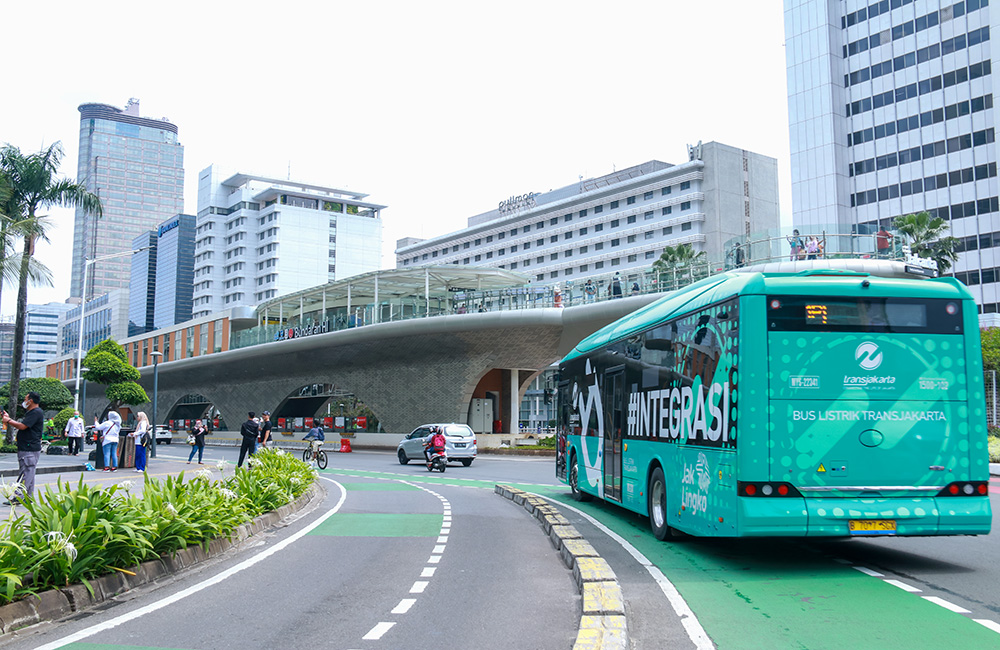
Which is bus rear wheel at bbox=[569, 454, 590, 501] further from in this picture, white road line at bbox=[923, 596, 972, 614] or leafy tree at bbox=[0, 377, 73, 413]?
leafy tree at bbox=[0, 377, 73, 413]

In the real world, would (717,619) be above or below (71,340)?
below

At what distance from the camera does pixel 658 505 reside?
1148cm

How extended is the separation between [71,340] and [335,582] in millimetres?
152628

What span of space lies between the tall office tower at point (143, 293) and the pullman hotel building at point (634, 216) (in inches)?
2719

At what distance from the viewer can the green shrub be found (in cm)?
700

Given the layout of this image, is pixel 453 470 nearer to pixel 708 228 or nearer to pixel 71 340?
pixel 708 228

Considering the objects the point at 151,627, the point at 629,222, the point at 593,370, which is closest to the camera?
the point at 151,627

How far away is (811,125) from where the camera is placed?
7700 centimetres

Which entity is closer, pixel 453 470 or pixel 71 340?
pixel 453 470

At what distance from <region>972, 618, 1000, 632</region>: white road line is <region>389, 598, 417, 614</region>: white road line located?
4.72 metres

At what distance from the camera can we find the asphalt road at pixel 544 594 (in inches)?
250

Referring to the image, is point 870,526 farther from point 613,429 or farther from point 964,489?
point 613,429

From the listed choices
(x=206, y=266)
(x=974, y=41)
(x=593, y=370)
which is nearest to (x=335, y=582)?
(x=593, y=370)

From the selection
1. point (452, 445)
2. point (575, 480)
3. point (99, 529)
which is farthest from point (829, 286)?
point (452, 445)
